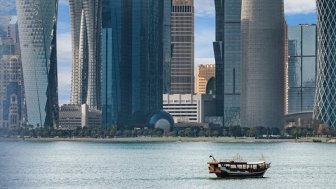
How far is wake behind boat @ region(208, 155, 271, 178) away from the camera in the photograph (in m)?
169

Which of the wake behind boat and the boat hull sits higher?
the wake behind boat

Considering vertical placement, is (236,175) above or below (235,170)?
below

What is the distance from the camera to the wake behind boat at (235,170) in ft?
555

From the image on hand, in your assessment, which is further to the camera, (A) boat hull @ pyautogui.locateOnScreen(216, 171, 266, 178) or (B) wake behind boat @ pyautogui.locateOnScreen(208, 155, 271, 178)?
(A) boat hull @ pyautogui.locateOnScreen(216, 171, 266, 178)

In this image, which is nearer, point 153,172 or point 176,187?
point 176,187

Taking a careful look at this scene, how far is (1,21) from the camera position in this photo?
100 meters

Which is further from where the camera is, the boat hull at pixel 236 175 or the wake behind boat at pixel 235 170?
the boat hull at pixel 236 175

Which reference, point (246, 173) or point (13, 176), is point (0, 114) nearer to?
point (13, 176)

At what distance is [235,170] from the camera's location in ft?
557

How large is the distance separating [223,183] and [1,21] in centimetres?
6452

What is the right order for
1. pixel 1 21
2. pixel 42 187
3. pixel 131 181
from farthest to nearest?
pixel 131 181 < pixel 42 187 < pixel 1 21

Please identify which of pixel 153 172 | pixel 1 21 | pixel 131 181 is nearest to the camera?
pixel 1 21

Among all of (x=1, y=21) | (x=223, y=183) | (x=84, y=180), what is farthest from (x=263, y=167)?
(x=1, y=21)

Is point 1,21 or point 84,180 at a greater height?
point 1,21
